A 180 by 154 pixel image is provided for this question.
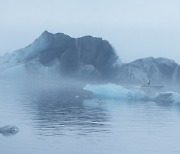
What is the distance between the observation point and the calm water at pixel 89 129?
1109 centimetres

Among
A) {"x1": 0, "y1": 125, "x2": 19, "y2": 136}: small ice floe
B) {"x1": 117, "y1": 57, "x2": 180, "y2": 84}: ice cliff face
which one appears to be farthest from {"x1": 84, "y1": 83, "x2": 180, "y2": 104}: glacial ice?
{"x1": 117, "y1": 57, "x2": 180, "y2": 84}: ice cliff face

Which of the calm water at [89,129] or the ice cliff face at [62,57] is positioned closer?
the calm water at [89,129]

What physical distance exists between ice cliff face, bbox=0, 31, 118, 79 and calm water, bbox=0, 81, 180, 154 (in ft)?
51.4

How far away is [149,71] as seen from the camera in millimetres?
37688

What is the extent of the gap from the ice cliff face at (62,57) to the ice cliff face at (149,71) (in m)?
1.18

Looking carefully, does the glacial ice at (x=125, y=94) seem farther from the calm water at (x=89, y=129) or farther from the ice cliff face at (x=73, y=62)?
the ice cliff face at (x=73, y=62)

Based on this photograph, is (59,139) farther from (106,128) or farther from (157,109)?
(157,109)

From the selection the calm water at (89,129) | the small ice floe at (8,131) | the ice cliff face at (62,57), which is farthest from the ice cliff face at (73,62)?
the small ice floe at (8,131)

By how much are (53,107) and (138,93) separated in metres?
5.49

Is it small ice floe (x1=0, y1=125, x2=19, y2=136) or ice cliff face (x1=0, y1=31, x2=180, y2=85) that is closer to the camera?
small ice floe (x1=0, y1=125, x2=19, y2=136)

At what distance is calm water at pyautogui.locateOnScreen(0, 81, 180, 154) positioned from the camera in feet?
36.4

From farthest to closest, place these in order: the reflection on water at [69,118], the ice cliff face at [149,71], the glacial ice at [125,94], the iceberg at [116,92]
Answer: the ice cliff face at [149,71] < the iceberg at [116,92] < the glacial ice at [125,94] < the reflection on water at [69,118]

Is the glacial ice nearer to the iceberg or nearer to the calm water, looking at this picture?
the iceberg

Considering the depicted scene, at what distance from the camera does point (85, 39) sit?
3656 cm
